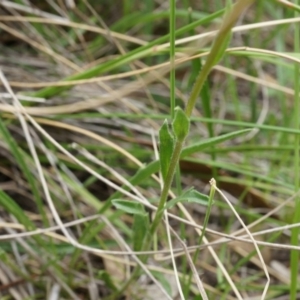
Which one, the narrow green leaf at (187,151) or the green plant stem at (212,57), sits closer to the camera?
the green plant stem at (212,57)

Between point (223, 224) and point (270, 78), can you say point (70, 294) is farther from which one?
point (270, 78)

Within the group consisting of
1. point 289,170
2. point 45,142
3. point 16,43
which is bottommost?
point 289,170

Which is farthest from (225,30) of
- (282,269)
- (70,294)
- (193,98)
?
(282,269)

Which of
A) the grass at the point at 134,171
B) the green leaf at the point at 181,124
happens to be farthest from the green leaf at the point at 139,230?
the green leaf at the point at 181,124

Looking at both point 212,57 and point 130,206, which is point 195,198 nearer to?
point 130,206

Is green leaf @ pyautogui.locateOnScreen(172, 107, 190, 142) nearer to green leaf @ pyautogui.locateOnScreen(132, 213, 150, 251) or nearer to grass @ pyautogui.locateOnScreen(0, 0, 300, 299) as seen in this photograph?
grass @ pyautogui.locateOnScreen(0, 0, 300, 299)

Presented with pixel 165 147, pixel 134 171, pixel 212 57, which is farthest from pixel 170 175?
pixel 134 171

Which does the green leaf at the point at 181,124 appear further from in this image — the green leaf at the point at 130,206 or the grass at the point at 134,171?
the green leaf at the point at 130,206

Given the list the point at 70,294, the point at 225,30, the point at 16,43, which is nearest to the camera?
the point at 225,30
